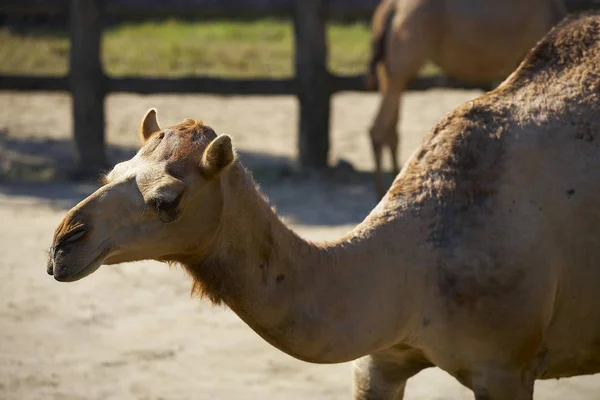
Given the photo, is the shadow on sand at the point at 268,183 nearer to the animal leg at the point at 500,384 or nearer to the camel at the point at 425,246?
the camel at the point at 425,246

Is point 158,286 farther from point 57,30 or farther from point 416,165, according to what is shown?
point 57,30

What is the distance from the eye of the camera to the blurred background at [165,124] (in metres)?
5.47

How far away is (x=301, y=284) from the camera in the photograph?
357 centimetres

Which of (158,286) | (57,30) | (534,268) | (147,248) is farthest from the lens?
(57,30)

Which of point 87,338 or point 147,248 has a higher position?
point 147,248

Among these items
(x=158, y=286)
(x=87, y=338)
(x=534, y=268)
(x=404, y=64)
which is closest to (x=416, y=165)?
(x=534, y=268)

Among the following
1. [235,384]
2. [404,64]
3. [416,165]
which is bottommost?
[235,384]

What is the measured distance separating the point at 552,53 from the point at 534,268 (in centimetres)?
99

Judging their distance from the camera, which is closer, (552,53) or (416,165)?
(416,165)

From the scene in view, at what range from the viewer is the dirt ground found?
17.3ft

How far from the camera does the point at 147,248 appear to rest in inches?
132

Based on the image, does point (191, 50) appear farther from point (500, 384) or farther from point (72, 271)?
point (72, 271)

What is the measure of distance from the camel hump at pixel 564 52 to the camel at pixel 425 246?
6 centimetres

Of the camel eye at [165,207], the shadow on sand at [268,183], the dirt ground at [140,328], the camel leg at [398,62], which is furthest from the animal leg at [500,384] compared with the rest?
the camel leg at [398,62]
